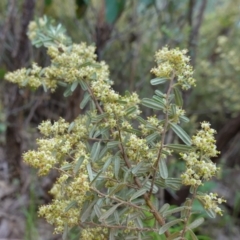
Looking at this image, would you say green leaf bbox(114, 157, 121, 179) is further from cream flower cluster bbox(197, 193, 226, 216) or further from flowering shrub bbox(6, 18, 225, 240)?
cream flower cluster bbox(197, 193, 226, 216)

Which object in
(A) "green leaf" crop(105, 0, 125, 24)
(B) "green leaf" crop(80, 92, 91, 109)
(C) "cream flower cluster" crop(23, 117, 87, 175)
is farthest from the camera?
(A) "green leaf" crop(105, 0, 125, 24)

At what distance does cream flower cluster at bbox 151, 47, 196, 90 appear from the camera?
0.54 m

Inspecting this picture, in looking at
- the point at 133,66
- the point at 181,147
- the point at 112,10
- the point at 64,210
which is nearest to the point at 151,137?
the point at 181,147

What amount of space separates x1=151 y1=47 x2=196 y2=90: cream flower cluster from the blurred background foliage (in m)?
0.73

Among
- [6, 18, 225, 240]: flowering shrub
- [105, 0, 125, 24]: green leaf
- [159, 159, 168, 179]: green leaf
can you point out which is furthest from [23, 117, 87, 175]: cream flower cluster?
[105, 0, 125, 24]: green leaf

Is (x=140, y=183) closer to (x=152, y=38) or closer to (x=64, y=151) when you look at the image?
(x=64, y=151)

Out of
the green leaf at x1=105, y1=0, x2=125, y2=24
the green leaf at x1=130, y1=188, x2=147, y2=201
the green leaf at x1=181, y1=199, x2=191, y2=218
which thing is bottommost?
the green leaf at x1=181, y1=199, x2=191, y2=218

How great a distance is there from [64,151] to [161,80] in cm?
16

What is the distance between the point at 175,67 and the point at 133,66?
963 mm

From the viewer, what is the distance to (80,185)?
0.50 m

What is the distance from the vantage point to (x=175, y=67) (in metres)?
0.55

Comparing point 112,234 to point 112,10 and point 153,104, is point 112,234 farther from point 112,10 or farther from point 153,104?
point 112,10

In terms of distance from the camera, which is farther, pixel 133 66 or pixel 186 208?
pixel 133 66

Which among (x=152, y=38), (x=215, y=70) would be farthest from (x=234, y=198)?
(x=152, y=38)
